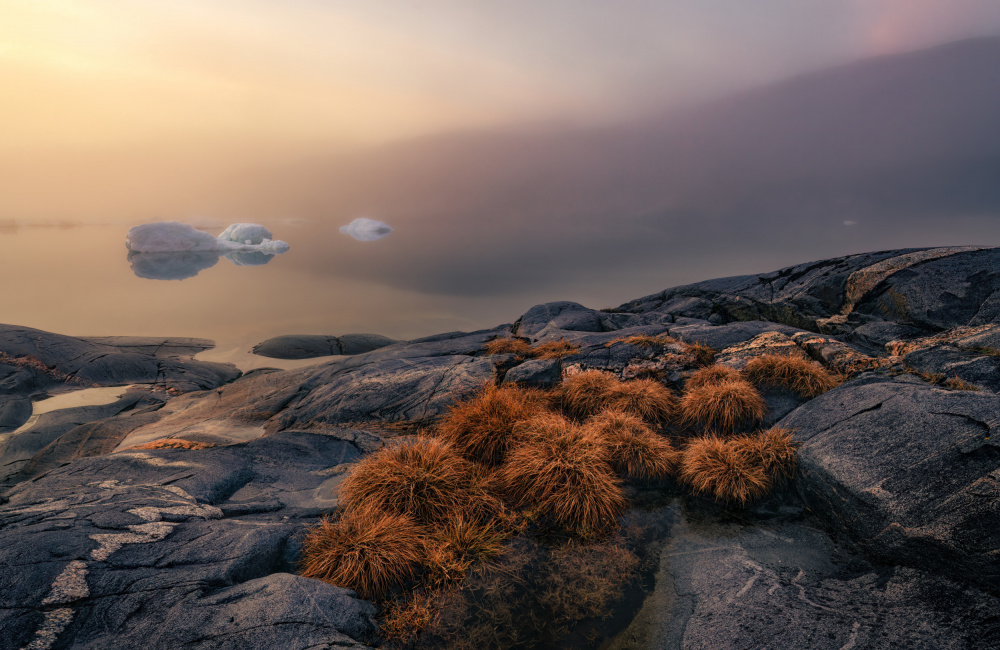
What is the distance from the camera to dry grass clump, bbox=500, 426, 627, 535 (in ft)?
19.6

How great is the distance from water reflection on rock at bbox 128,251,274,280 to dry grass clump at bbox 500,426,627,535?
1484 inches

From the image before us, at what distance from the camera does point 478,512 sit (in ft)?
19.9

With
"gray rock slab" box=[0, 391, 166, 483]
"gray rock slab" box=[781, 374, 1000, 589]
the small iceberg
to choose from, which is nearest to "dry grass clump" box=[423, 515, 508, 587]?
"gray rock slab" box=[781, 374, 1000, 589]

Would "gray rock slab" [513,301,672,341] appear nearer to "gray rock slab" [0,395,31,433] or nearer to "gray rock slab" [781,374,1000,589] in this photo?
"gray rock slab" [781,374,1000,589]

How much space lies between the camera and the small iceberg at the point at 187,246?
41406 millimetres

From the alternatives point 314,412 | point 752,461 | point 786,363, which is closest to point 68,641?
point 314,412

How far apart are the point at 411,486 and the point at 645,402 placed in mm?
5053

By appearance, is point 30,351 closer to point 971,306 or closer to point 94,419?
point 94,419

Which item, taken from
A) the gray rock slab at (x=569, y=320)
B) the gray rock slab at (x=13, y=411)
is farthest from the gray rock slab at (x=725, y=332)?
the gray rock slab at (x=13, y=411)

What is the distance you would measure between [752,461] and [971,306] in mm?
8171

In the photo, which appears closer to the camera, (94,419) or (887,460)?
(887,460)

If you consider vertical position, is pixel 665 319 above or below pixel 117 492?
above

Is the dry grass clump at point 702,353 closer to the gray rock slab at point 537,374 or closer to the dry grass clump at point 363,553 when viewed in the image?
the gray rock slab at point 537,374

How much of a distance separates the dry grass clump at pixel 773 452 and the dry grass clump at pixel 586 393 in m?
2.69
